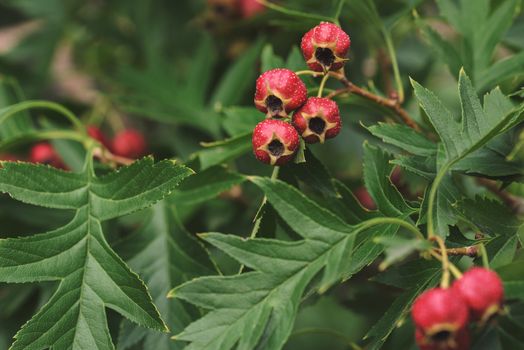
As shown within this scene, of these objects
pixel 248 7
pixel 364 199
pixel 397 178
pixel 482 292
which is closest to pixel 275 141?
pixel 482 292

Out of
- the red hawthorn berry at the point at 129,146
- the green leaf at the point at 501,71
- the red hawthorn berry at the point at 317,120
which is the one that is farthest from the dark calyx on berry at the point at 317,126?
the red hawthorn berry at the point at 129,146

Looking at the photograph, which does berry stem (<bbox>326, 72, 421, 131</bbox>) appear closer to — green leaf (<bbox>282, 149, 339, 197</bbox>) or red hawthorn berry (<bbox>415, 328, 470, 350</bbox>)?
green leaf (<bbox>282, 149, 339, 197</bbox>)

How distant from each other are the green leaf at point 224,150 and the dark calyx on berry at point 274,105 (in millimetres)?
186

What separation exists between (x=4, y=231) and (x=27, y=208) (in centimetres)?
8

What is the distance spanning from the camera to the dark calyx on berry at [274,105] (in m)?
1.03

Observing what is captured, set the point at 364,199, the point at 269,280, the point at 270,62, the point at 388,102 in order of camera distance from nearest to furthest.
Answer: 1. the point at 269,280
2. the point at 388,102
3. the point at 270,62
4. the point at 364,199

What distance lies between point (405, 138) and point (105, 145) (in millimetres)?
872

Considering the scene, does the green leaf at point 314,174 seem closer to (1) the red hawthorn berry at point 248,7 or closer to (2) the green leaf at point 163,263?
(2) the green leaf at point 163,263

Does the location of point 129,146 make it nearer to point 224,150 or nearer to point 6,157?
point 6,157

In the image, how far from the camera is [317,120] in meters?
1.03

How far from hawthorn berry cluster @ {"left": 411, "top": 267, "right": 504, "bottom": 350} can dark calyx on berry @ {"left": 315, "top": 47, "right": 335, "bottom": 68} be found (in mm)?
411

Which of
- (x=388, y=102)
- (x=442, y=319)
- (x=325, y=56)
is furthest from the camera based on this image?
(x=388, y=102)

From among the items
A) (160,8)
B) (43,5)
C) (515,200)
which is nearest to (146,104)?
(160,8)

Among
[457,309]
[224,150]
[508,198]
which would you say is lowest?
[508,198]
